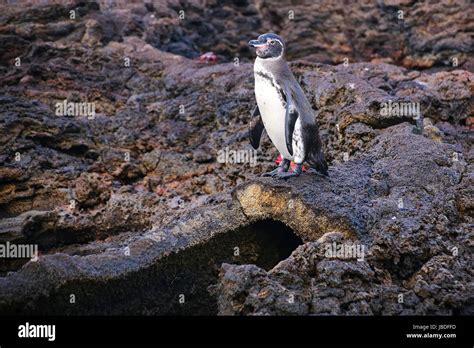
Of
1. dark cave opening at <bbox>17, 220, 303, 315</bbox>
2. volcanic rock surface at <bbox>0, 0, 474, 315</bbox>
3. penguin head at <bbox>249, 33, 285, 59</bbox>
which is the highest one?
penguin head at <bbox>249, 33, 285, 59</bbox>

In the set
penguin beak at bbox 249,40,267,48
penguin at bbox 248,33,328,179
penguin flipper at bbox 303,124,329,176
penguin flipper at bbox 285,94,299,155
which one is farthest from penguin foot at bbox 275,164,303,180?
penguin beak at bbox 249,40,267,48

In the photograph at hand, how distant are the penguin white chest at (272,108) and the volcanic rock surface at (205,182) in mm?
508

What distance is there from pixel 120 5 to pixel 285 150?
8821 mm

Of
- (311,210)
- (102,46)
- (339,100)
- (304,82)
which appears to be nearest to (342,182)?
(311,210)

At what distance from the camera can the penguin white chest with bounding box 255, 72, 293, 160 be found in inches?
242

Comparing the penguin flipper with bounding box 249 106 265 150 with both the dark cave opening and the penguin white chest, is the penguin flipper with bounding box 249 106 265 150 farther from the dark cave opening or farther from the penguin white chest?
the dark cave opening

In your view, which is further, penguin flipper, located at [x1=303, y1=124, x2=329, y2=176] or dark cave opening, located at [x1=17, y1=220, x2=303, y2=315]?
penguin flipper, located at [x1=303, y1=124, x2=329, y2=176]

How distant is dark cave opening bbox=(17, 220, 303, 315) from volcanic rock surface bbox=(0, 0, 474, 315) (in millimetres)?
15

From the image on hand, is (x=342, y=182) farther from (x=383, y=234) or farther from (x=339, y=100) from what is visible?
(x=339, y=100)

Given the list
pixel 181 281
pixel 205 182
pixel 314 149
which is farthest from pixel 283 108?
pixel 205 182

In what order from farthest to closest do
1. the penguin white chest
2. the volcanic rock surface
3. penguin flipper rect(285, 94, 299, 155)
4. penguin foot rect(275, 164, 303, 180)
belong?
1. penguin foot rect(275, 164, 303, 180)
2. the penguin white chest
3. penguin flipper rect(285, 94, 299, 155)
4. the volcanic rock surface

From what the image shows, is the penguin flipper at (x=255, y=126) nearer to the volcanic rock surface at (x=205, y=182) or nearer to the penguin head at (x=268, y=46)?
the volcanic rock surface at (x=205, y=182)

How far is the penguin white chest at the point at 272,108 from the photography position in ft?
20.1

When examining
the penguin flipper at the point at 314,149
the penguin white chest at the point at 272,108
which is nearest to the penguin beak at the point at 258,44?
the penguin white chest at the point at 272,108
